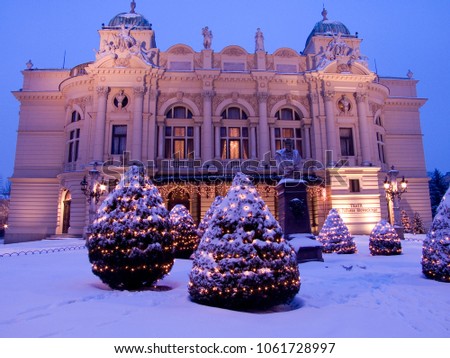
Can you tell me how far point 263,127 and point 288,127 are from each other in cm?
270

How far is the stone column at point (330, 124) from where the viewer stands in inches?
1068

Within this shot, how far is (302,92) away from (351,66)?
4934mm

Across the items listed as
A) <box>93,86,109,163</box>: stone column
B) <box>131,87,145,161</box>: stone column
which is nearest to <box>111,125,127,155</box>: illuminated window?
<box>93,86,109,163</box>: stone column

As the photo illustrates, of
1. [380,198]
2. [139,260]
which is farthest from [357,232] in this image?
[139,260]

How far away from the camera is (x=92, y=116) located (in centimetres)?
2656

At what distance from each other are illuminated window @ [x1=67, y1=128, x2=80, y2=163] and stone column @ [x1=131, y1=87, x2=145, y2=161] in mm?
5556

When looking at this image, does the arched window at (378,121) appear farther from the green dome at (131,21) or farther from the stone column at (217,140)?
the green dome at (131,21)

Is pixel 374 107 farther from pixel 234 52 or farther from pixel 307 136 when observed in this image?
pixel 234 52

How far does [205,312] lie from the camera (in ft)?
15.3

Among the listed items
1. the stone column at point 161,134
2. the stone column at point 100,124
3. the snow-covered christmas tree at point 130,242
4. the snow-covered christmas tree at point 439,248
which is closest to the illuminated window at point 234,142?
the stone column at point 161,134

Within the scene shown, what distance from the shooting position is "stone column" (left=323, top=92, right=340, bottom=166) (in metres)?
27.1

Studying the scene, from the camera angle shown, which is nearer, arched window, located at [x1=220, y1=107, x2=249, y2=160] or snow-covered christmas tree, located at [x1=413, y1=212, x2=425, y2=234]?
arched window, located at [x1=220, y1=107, x2=249, y2=160]

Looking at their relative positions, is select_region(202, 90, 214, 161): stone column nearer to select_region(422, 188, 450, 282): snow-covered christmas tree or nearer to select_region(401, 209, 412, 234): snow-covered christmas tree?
select_region(401, 209, 412, 234): snow-covered christmas tree

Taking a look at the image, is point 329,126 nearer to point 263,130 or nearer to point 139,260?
point 263,130
